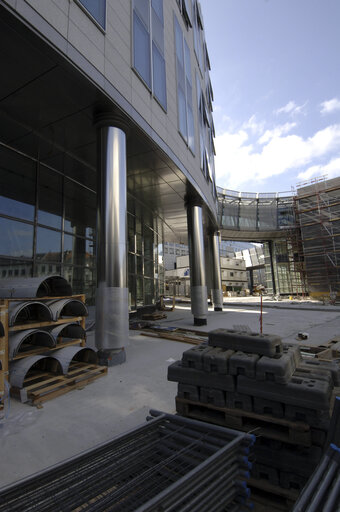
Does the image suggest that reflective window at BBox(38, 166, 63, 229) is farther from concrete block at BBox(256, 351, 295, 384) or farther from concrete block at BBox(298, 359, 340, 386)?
concrete block at BBox(298, 359, 340, 386)

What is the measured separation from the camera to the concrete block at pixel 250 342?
3119 mm

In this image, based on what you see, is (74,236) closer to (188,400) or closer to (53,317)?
(53,317)

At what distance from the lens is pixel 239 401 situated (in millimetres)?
2916

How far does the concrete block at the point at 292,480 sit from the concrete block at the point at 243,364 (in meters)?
0.86

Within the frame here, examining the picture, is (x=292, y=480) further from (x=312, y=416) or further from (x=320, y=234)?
(x=320, y=234)

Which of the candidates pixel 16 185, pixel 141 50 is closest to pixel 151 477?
pixel 16 185

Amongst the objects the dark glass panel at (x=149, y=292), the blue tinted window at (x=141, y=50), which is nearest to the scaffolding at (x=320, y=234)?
the dark glass panel at (x=149, y=292)

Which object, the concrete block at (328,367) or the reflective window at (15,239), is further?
the reflective window at (15,239)

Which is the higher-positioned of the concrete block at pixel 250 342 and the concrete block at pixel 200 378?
the concrete block at pixel 250 342

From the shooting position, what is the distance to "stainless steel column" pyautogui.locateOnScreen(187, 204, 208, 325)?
44.2 feet

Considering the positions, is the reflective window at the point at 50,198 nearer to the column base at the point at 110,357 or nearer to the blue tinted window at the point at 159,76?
the blue tinted window at the point at 159,76

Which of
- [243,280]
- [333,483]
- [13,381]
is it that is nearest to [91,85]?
[13,381]

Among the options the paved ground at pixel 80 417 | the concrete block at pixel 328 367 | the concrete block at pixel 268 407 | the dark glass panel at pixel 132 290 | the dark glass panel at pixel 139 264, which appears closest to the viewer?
the concrete block at pixel 268 407

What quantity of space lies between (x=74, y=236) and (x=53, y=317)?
7.44 meters
